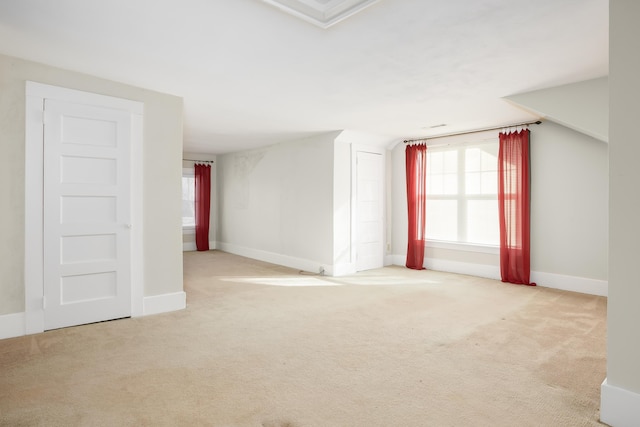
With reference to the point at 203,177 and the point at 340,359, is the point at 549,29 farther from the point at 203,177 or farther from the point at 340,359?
the point at 203,177

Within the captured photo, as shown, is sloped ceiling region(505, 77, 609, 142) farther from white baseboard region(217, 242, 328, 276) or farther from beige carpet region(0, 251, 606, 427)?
white baseboard region(217, 242, 328, 276)

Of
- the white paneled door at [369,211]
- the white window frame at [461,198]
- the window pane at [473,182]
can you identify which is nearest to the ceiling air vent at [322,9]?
the white paneled door at [369,211]

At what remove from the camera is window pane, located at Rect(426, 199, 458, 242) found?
241 inches

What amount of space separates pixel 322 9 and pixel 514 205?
4353 mm

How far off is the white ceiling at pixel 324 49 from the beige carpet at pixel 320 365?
2.43 m

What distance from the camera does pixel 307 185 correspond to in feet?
20.9

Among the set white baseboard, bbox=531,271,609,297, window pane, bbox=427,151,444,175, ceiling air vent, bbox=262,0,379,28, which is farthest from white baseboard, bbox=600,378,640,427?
window pane, bbox=427,151,444,175

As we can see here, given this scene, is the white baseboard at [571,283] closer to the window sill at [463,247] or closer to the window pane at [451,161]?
the window sill at [463,247]

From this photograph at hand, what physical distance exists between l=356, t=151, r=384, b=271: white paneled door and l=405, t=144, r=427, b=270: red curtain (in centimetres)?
54

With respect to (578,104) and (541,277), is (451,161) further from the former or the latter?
(578,104)

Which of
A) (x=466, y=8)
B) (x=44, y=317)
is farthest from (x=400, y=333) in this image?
(x=44, y=317)

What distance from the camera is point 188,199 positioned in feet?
28.4

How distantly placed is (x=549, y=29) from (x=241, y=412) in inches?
127

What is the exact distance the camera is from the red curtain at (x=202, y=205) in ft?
28.0
